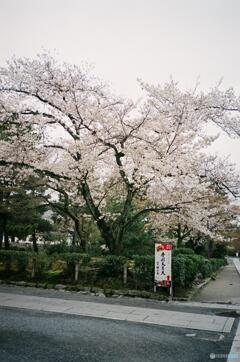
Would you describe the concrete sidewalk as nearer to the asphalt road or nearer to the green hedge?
the asphalt road

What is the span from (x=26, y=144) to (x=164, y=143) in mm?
6252

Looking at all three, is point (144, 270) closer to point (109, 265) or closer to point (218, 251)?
point (109, 265)

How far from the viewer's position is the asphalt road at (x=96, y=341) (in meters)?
5.93

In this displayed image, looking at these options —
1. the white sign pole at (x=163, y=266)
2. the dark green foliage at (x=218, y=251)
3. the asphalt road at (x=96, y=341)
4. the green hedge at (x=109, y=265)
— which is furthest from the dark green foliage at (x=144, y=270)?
the dark green foliage at (x=218, y=251)

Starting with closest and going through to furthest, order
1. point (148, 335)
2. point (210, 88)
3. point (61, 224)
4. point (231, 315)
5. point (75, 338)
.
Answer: point (75, 338) → point (148, 335) → point (231, 315) → point (210, 88) → point (61, 224)

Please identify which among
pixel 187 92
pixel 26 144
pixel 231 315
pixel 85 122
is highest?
pixel 187 92

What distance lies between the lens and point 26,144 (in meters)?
15.3

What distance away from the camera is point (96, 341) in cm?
680

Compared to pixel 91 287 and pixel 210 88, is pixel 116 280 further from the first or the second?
pixel 210 88

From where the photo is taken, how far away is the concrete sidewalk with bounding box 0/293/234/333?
8.93 metres

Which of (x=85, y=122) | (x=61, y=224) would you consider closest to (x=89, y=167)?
(x=85, y=122)

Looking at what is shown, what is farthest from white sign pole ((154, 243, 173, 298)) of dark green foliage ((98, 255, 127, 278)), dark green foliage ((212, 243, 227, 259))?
dark green foliage ((212, 243, 227, 259))

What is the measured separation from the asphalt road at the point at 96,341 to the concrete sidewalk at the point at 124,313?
22.4 inches

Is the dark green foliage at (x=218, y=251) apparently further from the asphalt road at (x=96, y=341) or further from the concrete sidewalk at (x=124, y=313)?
the asphalt road at (x=96, y=341)
